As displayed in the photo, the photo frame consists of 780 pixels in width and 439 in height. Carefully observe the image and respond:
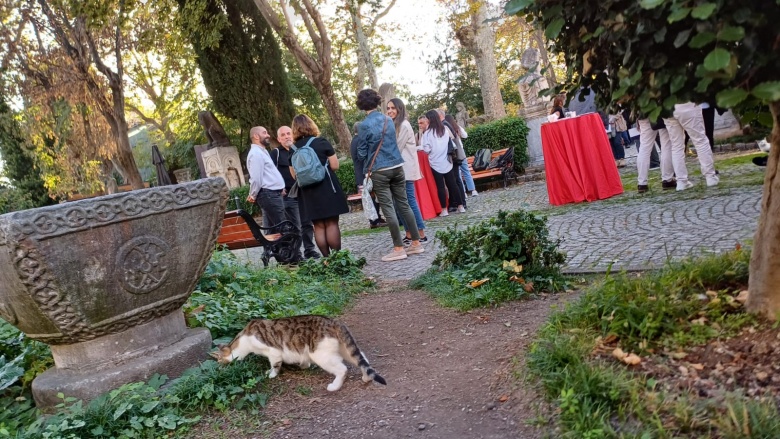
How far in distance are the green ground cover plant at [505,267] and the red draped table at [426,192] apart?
17.5 feet

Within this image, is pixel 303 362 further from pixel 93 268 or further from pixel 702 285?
pixel 702 285

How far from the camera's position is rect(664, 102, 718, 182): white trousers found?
25.3 ft

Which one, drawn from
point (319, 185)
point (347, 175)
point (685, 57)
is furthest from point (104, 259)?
point (347, 175)

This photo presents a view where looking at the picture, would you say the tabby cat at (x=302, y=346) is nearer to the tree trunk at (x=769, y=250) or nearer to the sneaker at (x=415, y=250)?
the tree trunk at (x=769, y=250)

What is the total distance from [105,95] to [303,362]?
55.0ft

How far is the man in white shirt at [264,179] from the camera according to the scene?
7.49m

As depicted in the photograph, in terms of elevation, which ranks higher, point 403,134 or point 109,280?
point 403,134

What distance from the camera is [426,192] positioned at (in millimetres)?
10664

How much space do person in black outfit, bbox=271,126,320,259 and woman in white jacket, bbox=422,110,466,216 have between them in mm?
3001

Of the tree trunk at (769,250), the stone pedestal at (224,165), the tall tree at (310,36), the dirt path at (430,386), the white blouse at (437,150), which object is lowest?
the dirt path at (430,386)

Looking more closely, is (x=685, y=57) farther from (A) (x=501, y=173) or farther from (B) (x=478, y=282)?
(A) (x=501, y=173)

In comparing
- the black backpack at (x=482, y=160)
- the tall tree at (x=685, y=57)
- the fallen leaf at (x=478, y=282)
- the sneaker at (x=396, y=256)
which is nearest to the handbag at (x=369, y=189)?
the sneaker at (x=396, y=256)

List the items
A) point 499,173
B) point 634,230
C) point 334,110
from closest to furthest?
1. point 634,230
2. point 499,173
3. point 334,110

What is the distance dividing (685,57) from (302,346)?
2.59 m
